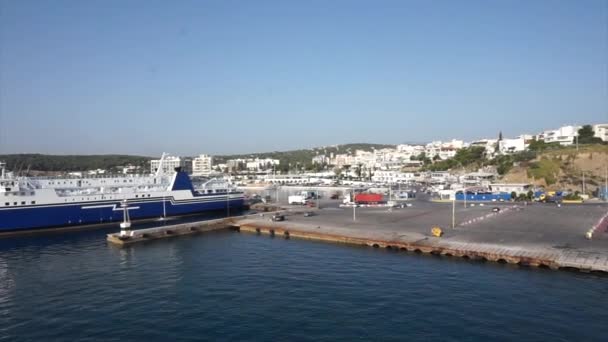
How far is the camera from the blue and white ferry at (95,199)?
37.7 metres

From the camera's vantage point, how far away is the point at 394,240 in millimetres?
28875

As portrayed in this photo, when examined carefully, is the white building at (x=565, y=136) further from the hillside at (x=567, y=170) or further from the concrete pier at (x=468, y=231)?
the concrete pier at (x=468, y=231)

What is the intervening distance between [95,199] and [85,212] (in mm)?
1730

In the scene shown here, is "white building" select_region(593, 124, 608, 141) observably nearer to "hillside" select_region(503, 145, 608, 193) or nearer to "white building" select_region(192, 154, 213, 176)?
"hillside" select_region(503, 145, 608, 193)

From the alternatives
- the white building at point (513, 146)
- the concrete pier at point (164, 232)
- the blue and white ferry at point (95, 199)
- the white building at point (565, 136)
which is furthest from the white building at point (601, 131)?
the concrete pier at point (164, 232)

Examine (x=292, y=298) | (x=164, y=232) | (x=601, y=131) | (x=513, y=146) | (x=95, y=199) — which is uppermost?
(x=601, y=131)

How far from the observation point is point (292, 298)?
1827cm

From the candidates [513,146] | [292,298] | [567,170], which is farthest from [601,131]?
[292,298]

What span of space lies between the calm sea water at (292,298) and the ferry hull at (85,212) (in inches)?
470

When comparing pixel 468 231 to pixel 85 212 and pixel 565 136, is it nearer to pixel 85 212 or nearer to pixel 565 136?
pixel 85 212

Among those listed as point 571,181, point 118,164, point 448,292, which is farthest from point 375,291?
point 118,164

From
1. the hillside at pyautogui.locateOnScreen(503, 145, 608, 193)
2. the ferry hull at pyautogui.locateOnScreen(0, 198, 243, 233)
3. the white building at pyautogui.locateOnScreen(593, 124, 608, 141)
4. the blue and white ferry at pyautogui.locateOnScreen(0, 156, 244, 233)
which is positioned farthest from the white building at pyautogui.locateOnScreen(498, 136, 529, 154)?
the ferry hull at pyautogui.locateOnScreen(0, 198, 243, 233)

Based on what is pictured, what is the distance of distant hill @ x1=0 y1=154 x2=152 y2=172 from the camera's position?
149m

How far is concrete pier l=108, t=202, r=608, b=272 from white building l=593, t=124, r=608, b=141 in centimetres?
7924
